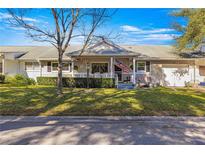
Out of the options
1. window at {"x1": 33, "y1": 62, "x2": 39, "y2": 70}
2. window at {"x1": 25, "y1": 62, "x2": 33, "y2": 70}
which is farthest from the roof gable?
window at {"x1": 25, "y1": 62, "x2": 33, "y2": 70}

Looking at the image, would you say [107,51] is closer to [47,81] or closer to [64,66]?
[64,66]

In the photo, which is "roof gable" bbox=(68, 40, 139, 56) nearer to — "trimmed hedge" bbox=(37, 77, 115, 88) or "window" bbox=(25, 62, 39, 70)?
"trimmed hedge" bbox=(37, 77, 115, 88)

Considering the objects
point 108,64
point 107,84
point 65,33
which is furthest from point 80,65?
point 65,33

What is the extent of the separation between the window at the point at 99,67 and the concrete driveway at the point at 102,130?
14648 millimetres

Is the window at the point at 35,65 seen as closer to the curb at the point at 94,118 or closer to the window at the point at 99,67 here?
the window at the point at 99,67

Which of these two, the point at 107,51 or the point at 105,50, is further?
the point at 105,50

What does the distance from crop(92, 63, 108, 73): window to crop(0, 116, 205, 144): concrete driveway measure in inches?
577

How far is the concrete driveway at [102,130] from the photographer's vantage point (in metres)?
4.75

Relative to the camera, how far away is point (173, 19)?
19531 mm

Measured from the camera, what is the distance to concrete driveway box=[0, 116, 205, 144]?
4754mm

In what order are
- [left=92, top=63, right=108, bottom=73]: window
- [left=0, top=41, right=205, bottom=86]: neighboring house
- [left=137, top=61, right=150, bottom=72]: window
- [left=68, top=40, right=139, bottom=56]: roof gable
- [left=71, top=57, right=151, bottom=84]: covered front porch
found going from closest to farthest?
[left=68, top=40, right=139, bottom=56]: roof gable < [left=0, top=41, right=205, bottom=86]: neighboring house < [left=71, top=57, right=151, bottom=84]: covered front porch < [left=137, top=61, right=150, bottom=72]: window < [left=92, top=63, right=108, bottom=73]: window

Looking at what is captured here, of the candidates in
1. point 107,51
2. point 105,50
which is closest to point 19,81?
point 105,50

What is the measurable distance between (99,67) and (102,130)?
1608cm

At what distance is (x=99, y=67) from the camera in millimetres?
21453
